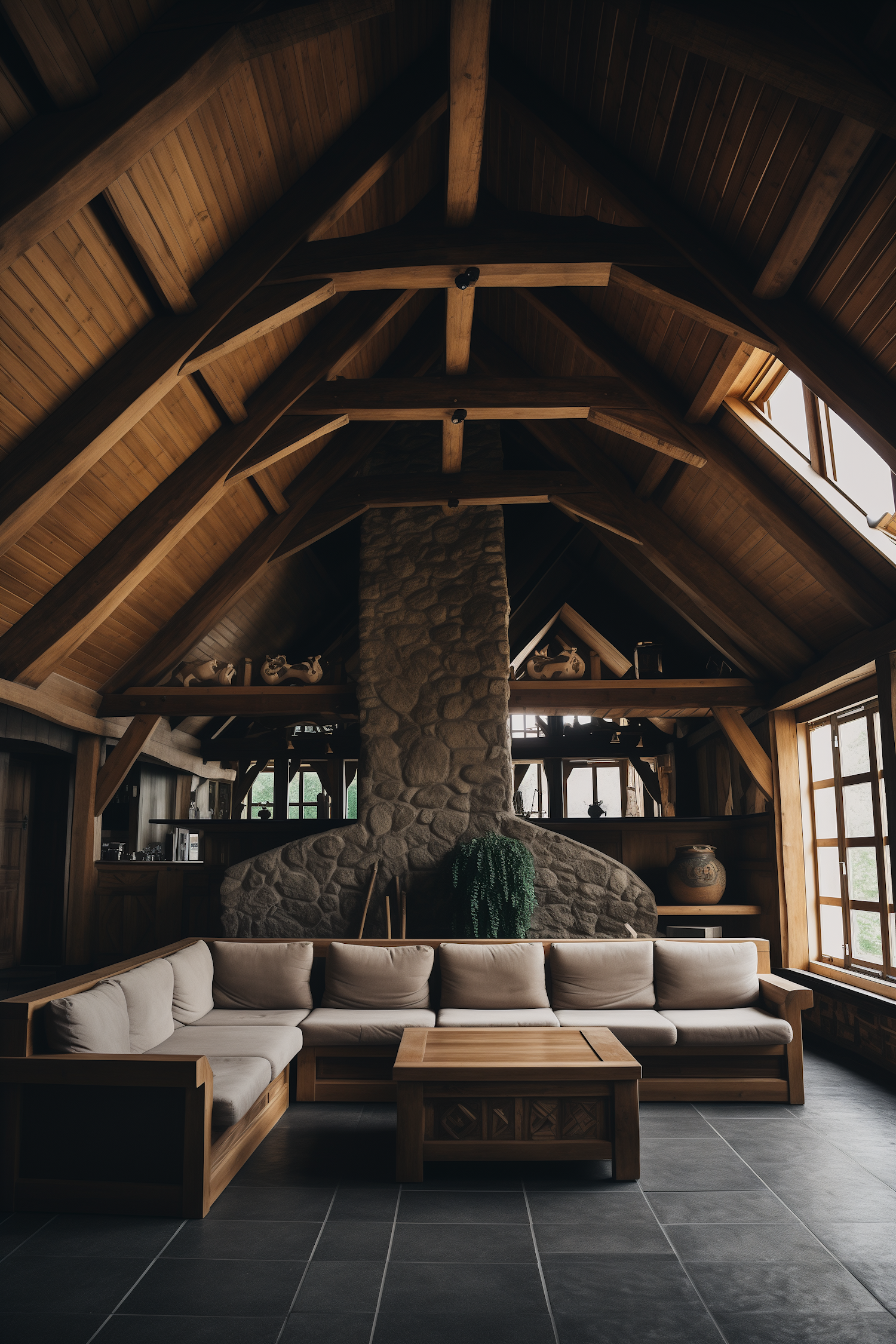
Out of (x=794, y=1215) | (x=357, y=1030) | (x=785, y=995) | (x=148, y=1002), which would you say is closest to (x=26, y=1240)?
(x=148, y=1002)

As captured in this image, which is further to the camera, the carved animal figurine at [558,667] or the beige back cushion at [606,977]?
the carved animal figurine at [558,667]

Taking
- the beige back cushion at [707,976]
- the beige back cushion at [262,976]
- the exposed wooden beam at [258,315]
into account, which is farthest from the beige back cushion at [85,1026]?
the beige back cushion at [707,976]

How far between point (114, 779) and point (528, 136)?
6.24 m

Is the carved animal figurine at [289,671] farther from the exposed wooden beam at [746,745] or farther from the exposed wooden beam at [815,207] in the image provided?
the exposed wooden beam at [815,207]

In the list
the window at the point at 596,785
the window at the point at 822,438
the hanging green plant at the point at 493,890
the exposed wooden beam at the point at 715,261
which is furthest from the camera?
the window at the point at 596,785

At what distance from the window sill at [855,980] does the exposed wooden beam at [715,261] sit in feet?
11.7

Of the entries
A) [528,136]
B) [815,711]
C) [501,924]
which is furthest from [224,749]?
[528,136]

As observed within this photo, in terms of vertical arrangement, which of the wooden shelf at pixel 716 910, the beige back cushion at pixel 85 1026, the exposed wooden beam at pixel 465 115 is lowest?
the beige back cushion at pixel 85 1026

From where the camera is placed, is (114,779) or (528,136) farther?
(114,779)

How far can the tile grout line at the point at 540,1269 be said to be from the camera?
2648 millimetres

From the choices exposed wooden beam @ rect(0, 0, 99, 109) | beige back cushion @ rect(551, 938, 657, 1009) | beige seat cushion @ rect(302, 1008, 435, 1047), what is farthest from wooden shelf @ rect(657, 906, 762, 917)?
exposed wooden beam @ rect(0, 0, 99, 109)

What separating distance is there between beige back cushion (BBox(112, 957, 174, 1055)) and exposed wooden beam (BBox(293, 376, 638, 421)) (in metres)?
3.76

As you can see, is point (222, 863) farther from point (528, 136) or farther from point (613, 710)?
point (528, 136)

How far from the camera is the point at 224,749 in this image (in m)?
12.6
